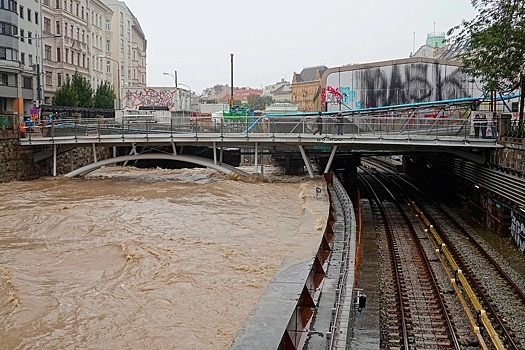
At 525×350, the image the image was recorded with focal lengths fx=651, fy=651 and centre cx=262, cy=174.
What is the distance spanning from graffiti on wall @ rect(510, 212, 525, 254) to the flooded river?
286 inches

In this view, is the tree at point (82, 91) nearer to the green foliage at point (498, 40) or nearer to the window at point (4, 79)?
the window at point (4, 79)

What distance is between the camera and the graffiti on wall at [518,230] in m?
23.3

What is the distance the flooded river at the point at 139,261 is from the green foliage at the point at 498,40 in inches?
401

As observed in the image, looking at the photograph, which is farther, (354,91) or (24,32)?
(24,32)

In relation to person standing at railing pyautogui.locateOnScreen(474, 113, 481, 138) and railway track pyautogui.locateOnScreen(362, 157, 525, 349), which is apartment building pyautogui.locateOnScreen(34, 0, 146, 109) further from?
railway track pyautogui.locateOnScreen(362, 157, 525, 349)

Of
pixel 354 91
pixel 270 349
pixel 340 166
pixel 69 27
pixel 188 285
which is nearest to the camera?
pixel 270 349

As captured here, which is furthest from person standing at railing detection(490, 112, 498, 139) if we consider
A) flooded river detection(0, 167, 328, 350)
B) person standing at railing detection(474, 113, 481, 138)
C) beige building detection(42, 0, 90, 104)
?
beige building detection(42, 0, 90, 104)

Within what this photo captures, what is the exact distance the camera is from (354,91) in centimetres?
5009

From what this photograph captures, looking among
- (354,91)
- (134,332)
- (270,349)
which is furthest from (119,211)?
(354,91)

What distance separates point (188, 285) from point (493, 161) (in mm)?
18782

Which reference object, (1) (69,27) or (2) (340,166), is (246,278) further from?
(1) (69,27)

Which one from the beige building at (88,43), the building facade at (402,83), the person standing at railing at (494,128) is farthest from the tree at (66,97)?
the person standing at railing at (494,128)

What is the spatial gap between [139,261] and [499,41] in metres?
19.3

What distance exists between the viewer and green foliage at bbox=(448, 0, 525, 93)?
28589 millimetres
